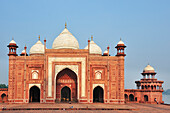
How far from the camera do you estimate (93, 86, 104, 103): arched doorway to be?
36.2m

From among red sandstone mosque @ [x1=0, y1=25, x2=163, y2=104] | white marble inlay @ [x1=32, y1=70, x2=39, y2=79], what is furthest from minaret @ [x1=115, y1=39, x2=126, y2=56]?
white marble inlay @ [x1=32, y1=70, x2=39, y2=79]

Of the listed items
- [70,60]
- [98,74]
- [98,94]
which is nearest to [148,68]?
[98,94]

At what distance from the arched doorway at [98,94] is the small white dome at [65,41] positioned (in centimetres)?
706

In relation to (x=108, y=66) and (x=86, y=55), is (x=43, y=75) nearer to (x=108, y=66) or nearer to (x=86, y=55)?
(x=86, y=55)

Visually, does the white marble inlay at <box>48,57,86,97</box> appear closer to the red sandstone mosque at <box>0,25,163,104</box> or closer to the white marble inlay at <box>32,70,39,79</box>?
the red sandstone mosque at <box>0,25,163,104</box>

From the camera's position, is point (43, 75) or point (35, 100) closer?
point (43, 75)

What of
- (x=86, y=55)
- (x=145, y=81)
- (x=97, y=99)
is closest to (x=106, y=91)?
(x=97, y=99)

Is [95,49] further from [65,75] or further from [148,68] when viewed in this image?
[148,68]

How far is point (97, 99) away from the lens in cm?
3688

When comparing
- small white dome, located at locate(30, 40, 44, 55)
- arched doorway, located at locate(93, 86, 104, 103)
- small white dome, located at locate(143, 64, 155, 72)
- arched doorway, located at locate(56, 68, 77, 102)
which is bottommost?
arched doorway, located at locate(93, 86, 104, 103)

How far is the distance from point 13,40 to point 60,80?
886 cm

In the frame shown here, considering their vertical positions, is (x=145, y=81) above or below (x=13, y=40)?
below

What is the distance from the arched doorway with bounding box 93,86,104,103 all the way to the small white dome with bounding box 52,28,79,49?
7.06 metres

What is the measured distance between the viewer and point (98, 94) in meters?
37.0
